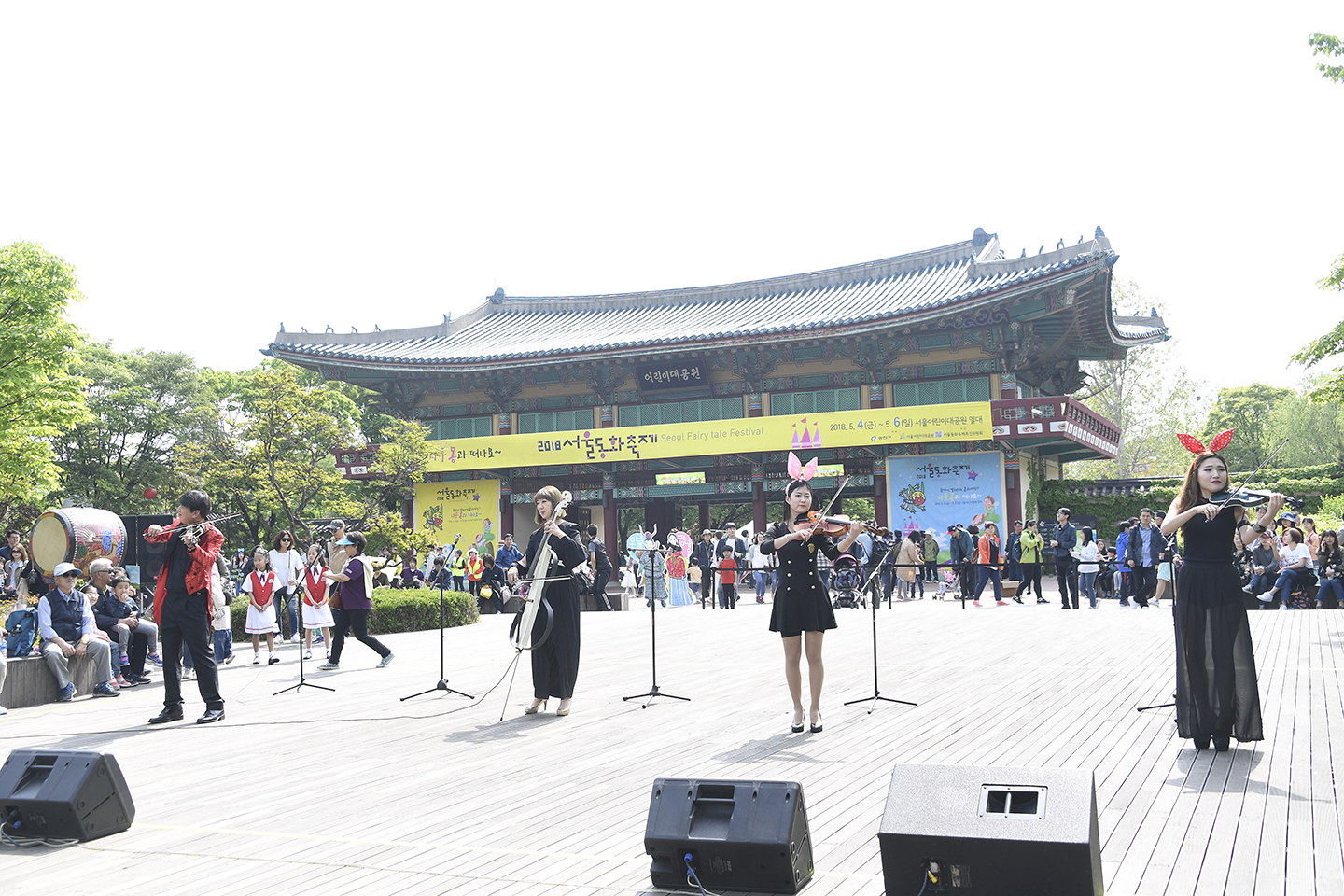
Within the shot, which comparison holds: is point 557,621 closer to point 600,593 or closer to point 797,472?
point 797,472

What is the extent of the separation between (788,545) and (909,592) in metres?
15.5

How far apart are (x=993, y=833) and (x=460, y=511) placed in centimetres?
3028

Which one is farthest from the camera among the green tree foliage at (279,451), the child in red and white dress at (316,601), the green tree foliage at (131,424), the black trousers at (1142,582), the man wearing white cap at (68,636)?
the green tree foliage at (131,424)

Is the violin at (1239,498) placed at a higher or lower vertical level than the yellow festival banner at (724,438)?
lower

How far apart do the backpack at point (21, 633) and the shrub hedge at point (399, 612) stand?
598 centimetres

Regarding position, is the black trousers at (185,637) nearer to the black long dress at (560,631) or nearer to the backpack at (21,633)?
the backpack at (21,633)

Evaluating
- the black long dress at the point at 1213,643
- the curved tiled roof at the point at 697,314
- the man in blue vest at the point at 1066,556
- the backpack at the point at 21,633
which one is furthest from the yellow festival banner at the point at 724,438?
the black long dress at the point at 1213,643

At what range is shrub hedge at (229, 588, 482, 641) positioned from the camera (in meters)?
16.5

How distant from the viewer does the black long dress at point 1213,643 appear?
601cm

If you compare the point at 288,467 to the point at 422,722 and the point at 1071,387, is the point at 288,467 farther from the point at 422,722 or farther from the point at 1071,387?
the point at 1071,387

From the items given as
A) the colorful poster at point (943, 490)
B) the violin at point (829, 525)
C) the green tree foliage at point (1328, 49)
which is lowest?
the violin at point (829, 525)

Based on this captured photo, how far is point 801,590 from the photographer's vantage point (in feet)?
23.5

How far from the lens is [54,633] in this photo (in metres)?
10.1

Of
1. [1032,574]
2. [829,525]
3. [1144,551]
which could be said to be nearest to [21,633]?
[829,525]
